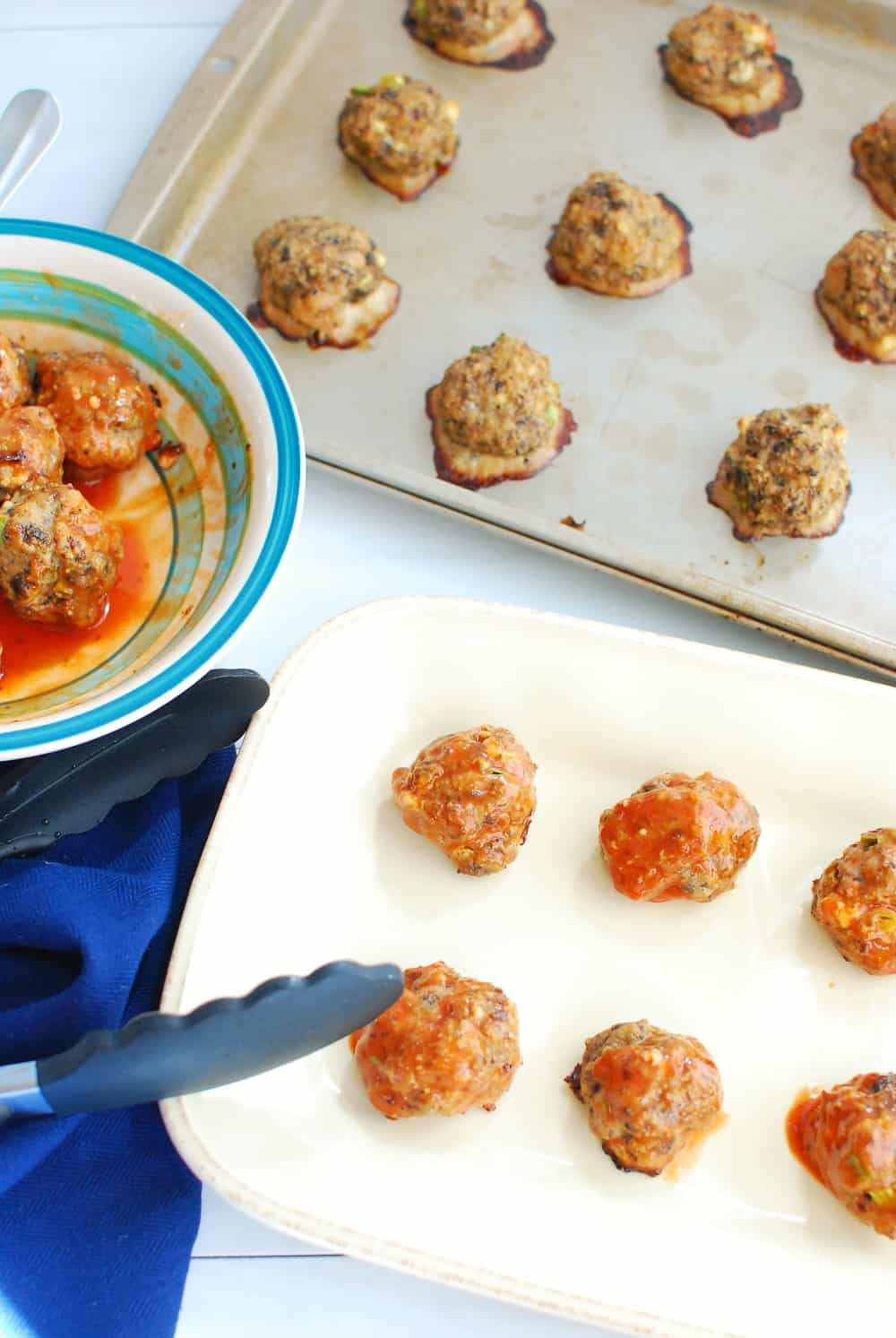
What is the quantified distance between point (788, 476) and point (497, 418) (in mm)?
490

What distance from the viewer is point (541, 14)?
2670 millimetres

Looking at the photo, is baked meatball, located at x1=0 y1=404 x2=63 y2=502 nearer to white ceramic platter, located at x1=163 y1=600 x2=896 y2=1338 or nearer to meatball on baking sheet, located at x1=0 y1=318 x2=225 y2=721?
meatball on baking sheet, located at x1=0 y1=318 x2=225 y2=721

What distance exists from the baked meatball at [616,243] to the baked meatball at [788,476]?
0.38 metres

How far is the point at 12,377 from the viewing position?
5.72 ft

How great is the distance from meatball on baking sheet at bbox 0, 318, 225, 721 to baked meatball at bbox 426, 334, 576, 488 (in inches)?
22.6

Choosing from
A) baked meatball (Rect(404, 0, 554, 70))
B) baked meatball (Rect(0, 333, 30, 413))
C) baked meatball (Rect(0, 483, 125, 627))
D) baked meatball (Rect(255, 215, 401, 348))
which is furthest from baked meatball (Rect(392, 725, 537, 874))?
baked meatball (Rect(404, 0, 554, 70))

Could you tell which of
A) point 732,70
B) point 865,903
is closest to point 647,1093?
point 865,903

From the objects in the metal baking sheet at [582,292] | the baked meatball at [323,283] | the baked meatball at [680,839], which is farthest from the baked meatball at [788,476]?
the baked meatball at [323,283]

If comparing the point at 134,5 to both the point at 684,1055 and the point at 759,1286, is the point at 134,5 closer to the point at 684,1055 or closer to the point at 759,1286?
the point at 684,1055

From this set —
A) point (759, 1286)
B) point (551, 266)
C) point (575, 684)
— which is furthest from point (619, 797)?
point (551, 266)

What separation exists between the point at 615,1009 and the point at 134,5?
2288mm

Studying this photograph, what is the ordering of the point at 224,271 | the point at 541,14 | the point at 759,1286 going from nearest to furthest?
the point at 759,1286 < the point at 224,271 < the point at 541,14

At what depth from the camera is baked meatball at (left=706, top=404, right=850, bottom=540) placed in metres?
2.12

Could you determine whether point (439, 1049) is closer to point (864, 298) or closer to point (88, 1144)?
point (88, 1144)
